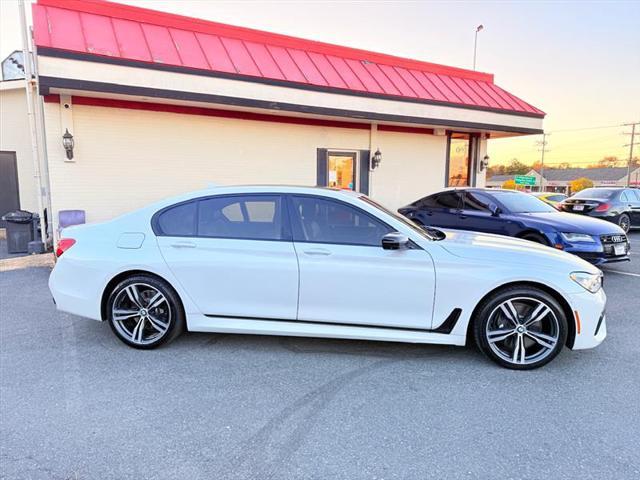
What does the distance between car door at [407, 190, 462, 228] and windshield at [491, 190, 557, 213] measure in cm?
74

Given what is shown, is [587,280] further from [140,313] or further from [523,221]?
[140,313]

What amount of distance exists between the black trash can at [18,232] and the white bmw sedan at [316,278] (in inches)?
241

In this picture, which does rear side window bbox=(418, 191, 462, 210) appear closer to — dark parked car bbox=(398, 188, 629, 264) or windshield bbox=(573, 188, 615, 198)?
dark parked car bbox=(398, 188, 629, 264)

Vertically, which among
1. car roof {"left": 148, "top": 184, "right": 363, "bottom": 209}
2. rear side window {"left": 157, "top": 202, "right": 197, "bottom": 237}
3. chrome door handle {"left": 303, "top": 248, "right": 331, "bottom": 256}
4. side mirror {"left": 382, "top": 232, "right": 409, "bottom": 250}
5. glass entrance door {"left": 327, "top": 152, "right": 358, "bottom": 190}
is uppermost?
glass entrance door {"left": 327, "top": 152, "right": 358, "bottom": 190}

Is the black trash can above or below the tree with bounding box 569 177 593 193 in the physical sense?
below

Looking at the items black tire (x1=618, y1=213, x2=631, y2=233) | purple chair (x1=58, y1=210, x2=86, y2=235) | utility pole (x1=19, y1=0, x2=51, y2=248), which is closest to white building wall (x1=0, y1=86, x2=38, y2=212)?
utility pole (x1=19, y1=0, x2=51, y2=248)

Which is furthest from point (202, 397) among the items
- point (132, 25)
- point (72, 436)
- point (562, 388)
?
point (132, 25)

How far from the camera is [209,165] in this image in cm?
980

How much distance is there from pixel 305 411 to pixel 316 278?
1.15 meters

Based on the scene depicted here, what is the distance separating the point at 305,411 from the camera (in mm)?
2969

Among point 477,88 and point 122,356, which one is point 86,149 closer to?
point 122,356

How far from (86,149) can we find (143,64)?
219cm

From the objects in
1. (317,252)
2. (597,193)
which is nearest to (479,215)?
(317,252)

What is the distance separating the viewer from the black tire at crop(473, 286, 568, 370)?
356 centimetres
